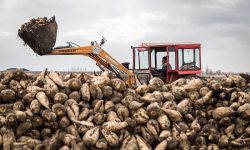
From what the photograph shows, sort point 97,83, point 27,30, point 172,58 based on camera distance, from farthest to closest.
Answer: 1. point 172,58
2. point 27,30
3. point 97,83

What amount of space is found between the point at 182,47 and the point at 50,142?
10.5 meters

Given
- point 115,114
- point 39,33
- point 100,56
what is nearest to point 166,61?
point 100,56

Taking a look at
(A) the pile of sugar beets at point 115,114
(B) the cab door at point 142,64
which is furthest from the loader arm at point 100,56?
(A) the pile of sugar beets at point 115,114

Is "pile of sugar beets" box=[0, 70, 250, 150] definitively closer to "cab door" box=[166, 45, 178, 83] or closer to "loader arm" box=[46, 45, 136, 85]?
"cab door" box=[166, 45, 178, 83]

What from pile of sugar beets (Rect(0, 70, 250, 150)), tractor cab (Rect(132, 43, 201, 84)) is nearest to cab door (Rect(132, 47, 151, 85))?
tractor cab (Rect(132, 43, 201, 84))

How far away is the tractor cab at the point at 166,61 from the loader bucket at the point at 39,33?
149 inches

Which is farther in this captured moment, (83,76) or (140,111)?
(83,76)

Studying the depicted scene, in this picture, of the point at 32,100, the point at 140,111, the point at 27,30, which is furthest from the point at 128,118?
the point at 27,30

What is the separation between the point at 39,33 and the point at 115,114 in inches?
315

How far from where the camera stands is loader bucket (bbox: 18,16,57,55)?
1689 centimetres

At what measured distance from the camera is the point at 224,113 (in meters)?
10.6

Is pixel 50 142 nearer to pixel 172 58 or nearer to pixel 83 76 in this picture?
pixel 83 76

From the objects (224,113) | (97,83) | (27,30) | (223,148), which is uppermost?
(27,30)

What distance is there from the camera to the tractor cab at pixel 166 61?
60.2 feet
